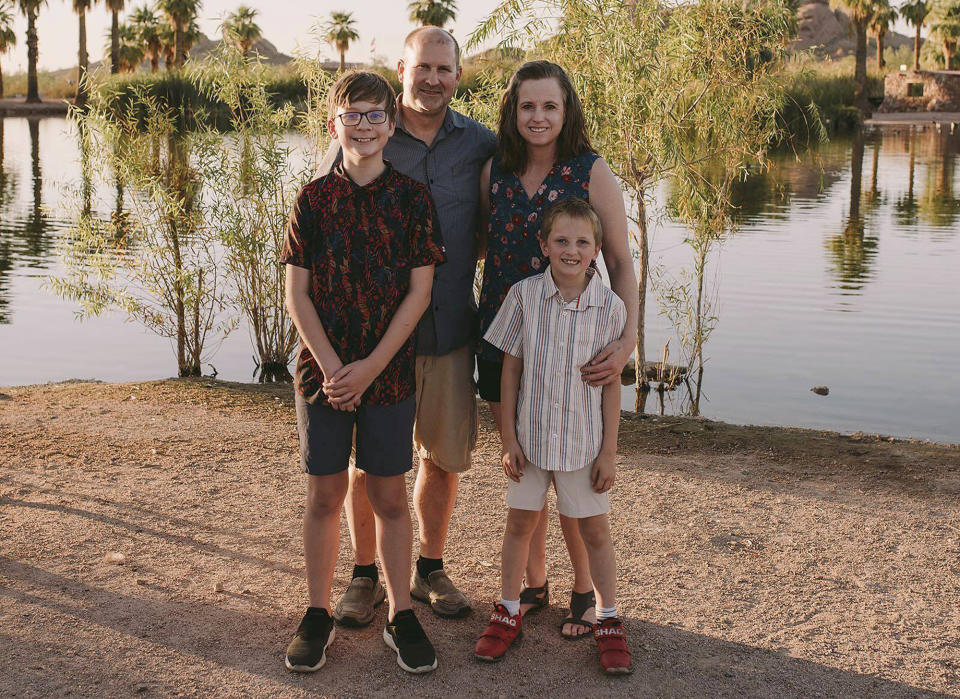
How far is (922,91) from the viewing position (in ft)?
209

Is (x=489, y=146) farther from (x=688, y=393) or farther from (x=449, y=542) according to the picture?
(x=688, y=393)

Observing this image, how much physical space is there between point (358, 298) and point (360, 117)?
59cm

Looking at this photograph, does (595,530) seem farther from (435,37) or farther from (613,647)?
(435,37)

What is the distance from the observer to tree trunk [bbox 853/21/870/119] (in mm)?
54875

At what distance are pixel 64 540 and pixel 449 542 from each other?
1699 millimetres

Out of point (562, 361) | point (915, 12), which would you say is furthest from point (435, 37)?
point (915, 12)

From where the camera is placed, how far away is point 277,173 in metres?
8.86

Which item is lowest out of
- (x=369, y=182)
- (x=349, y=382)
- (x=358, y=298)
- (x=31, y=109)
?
(x=349, y=382)

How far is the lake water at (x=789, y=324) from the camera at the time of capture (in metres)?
9.68

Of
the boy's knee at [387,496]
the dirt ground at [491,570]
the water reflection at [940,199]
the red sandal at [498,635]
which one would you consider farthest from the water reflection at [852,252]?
the boy's knee at [387,496]

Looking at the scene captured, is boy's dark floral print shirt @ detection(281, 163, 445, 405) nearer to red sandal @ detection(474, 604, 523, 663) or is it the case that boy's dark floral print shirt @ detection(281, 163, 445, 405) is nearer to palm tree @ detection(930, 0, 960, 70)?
red sandal @ detection(474, 604, 523, 663)

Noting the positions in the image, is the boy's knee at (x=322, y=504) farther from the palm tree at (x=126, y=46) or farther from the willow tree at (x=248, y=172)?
the palm tree at (x=126, y=46)

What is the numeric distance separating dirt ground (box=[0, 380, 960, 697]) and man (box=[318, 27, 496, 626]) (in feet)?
1.24

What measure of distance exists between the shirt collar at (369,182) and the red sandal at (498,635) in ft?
5.04
